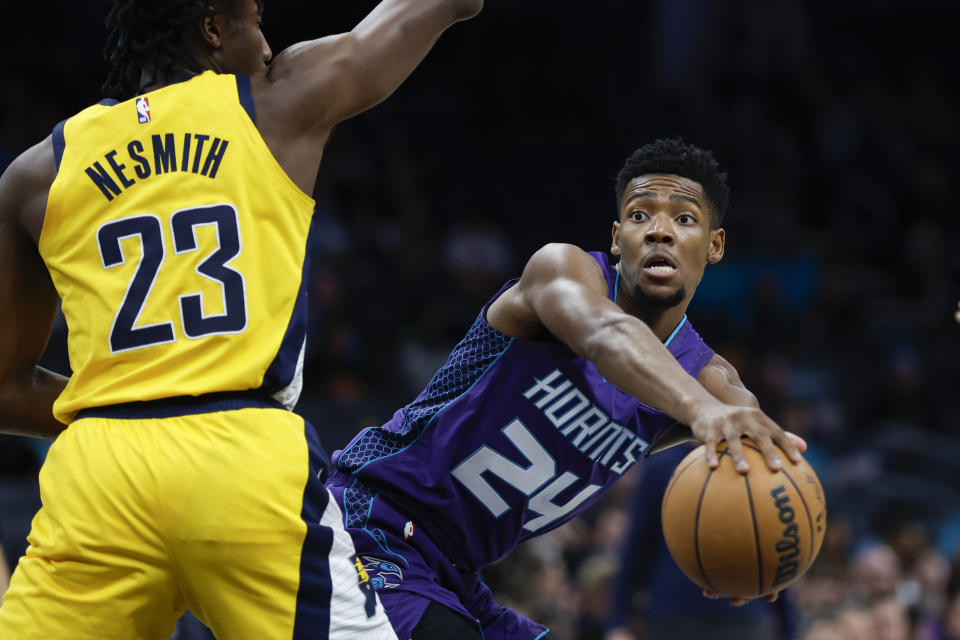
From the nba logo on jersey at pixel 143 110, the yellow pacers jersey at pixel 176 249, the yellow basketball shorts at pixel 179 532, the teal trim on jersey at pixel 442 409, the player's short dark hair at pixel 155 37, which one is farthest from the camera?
the teal trim on jersey at pixel 442 409

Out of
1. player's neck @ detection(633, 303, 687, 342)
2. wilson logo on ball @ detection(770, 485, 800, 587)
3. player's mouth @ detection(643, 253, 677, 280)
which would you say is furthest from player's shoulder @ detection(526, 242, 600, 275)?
wilson logo on ball @ detection(770, 485, 800, 587)

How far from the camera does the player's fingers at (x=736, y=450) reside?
2732mm

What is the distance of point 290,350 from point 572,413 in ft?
3.13

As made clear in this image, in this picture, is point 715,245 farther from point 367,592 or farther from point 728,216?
point 728,216

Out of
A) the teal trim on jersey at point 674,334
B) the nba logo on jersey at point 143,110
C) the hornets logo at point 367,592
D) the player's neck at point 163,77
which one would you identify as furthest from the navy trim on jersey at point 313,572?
the teal trim on jersey at point 674,334

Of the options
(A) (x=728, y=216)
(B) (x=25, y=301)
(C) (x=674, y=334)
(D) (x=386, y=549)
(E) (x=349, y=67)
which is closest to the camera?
(E) (x=349, y=67)

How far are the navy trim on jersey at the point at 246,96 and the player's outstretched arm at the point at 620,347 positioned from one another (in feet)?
2.97

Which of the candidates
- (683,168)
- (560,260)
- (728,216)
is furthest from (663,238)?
(728,216)

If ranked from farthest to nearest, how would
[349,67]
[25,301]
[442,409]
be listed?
[442,409]
[25,301]
[349,67]

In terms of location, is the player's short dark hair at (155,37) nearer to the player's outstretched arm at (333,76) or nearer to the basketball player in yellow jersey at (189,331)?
the basketball player in yellow jersey at (189,331)

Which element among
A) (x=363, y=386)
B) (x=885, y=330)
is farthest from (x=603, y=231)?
A: (x=363, y=386)

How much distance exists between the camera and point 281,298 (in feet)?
9.11

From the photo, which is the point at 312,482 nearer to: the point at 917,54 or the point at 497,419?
the point at 497,419

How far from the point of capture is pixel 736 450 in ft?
8.98
